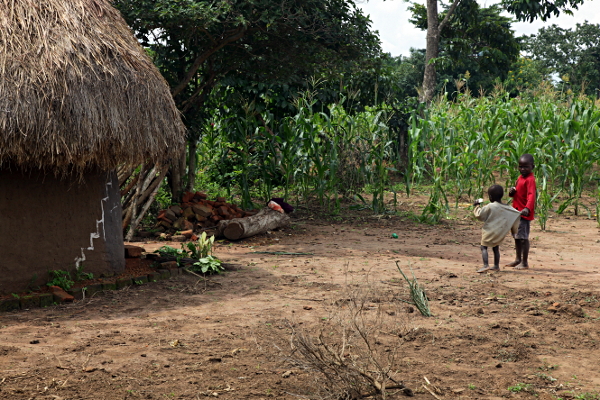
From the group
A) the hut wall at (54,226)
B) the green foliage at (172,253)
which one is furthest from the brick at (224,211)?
the hut wall at (54,226)

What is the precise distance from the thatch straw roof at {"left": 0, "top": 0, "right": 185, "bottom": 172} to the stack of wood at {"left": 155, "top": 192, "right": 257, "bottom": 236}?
293 cm

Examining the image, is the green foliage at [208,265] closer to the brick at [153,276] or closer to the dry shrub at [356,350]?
the brick at [153,276]

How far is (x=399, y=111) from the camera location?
11.3 meters

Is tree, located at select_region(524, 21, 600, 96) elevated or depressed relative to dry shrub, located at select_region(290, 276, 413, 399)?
elevated

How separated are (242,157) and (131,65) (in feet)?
15.1

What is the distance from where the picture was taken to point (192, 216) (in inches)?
341

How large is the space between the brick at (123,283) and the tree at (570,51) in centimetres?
2910

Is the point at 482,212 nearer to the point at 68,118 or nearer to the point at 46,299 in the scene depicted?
the point at 68,118

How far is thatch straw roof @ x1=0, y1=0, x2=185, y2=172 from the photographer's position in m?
4.61

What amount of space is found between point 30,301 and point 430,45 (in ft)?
41.9

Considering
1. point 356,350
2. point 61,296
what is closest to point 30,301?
point 61,296

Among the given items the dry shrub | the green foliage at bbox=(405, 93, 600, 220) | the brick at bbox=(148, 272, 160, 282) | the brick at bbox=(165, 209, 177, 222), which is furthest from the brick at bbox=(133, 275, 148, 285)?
the green foliage at bbox=(405, 93, 600, 220)

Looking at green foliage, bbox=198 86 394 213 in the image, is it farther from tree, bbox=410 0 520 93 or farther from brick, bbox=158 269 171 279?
tree, bbox=410 0 520 93

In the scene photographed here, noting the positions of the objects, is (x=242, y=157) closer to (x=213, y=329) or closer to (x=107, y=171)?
(x=107, y=171)
